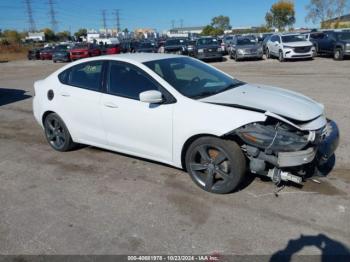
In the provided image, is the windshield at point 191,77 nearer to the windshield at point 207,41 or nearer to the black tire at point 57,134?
the black tire at point 57,134

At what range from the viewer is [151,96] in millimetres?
4270

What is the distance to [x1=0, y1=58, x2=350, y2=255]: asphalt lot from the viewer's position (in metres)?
3.35

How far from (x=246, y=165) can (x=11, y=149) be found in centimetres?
430

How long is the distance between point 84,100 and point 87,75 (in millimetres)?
403

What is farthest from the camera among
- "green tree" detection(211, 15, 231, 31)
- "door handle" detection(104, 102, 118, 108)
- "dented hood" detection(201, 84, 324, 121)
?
"green tree" detection(211, 15, 231, 31)

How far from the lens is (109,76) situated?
16.5 feet

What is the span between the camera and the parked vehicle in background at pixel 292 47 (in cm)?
2114

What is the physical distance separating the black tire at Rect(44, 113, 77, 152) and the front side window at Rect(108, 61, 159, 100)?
4.24 ft

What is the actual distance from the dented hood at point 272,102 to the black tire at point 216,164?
492 millimetres

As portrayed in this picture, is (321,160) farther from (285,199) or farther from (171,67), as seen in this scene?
(171,67)

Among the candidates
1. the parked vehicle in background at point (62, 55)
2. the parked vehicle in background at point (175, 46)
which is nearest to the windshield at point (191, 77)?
the parked vehicle in background at point (175, 46)

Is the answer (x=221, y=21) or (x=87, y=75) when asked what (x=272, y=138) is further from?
(x=221, y=21)

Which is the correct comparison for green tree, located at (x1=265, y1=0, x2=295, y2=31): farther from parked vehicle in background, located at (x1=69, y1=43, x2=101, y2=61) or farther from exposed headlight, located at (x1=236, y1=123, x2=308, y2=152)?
exposed headlight, located at (x1=236, y1=123, x2=308, y2=152)

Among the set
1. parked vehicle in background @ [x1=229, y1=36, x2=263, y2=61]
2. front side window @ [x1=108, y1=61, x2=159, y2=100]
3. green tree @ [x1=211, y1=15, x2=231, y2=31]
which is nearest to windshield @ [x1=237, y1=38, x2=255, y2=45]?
parked vehicle in background @ [x1=229, y1=36, x2=263, y2=61]
